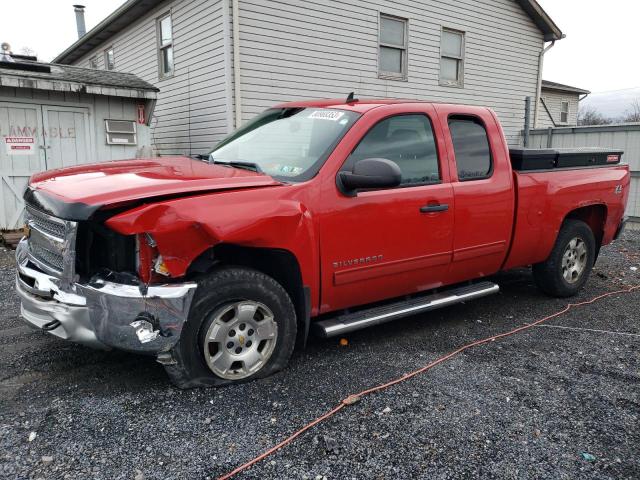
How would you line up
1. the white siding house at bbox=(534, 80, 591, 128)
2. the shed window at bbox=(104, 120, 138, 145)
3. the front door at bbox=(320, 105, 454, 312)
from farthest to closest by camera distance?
the white siding house at bbox=(534, 80, 591, 128) → the shed window at bbox=(104, 120, 138, 145) → the front door at bbox=(320, 105, 454, 312)

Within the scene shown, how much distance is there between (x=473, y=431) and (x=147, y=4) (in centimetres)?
1229

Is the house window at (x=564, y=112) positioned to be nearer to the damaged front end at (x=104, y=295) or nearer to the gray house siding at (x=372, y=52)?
the gray house siding at (x=372, y=52)

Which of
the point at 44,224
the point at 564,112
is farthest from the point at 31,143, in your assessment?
the point at 564,112

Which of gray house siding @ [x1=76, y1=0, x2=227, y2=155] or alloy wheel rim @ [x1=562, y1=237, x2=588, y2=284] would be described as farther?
gray house siding @ [x1=76, y1=0, x2=227, y2=155]

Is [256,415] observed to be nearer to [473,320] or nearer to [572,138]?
[473,320]

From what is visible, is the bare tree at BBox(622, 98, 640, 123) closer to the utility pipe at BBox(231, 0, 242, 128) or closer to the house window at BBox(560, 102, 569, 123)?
the house window at BBox(560, 102, 569, 123)

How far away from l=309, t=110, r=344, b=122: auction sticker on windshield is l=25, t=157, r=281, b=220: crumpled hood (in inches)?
30.7

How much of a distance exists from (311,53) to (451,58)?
4.47 m

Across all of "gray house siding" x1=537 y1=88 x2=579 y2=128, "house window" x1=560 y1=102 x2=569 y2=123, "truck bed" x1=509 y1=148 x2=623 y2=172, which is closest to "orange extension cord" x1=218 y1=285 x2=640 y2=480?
"truck bed" x1=509 y1=148 x2=623 y2=172

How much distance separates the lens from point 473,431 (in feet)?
9.18

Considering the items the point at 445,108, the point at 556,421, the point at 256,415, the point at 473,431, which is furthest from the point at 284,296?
the point at 445,108

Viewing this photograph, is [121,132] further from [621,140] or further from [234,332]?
[621,140]

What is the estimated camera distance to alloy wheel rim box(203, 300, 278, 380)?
10.0 ft

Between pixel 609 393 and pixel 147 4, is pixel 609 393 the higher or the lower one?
the lower one
